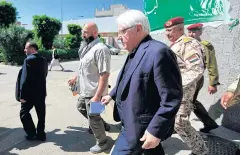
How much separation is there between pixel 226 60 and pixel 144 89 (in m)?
2.78

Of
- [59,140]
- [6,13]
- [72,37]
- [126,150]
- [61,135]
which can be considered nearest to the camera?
[126,150]

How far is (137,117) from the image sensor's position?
2.06 metres

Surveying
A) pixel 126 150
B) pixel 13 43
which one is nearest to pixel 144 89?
pixel 126 150

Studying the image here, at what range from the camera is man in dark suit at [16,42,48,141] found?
4.11m

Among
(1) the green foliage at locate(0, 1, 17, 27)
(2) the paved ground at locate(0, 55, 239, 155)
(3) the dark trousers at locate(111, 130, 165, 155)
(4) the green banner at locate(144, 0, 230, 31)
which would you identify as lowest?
(2) the paved ground at locate(0, 55, 239, 155)

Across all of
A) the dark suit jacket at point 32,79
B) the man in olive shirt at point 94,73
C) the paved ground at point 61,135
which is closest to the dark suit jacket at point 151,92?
the man in olive shirt at point 94,73

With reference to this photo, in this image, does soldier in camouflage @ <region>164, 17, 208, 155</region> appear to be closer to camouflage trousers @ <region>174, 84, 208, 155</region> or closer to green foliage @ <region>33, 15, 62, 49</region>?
camouflage trousers @ <region>174, 84, 208, 155</region>

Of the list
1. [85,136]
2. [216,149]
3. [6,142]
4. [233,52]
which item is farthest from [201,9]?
[6,142]

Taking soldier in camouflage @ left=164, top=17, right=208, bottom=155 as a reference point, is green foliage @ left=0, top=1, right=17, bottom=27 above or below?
above

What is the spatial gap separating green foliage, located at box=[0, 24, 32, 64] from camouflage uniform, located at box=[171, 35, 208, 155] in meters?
19.1

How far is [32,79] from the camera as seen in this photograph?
13.6 ft

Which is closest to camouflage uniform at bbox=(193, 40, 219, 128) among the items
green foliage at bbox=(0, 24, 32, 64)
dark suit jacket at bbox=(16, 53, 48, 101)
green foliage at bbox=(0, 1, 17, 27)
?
dark suit jacket at bbox=(16, 53, 48, 101)

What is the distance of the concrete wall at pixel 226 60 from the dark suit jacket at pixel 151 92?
2.51m

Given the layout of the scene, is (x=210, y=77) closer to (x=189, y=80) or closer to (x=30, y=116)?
(x=189, y=80)
